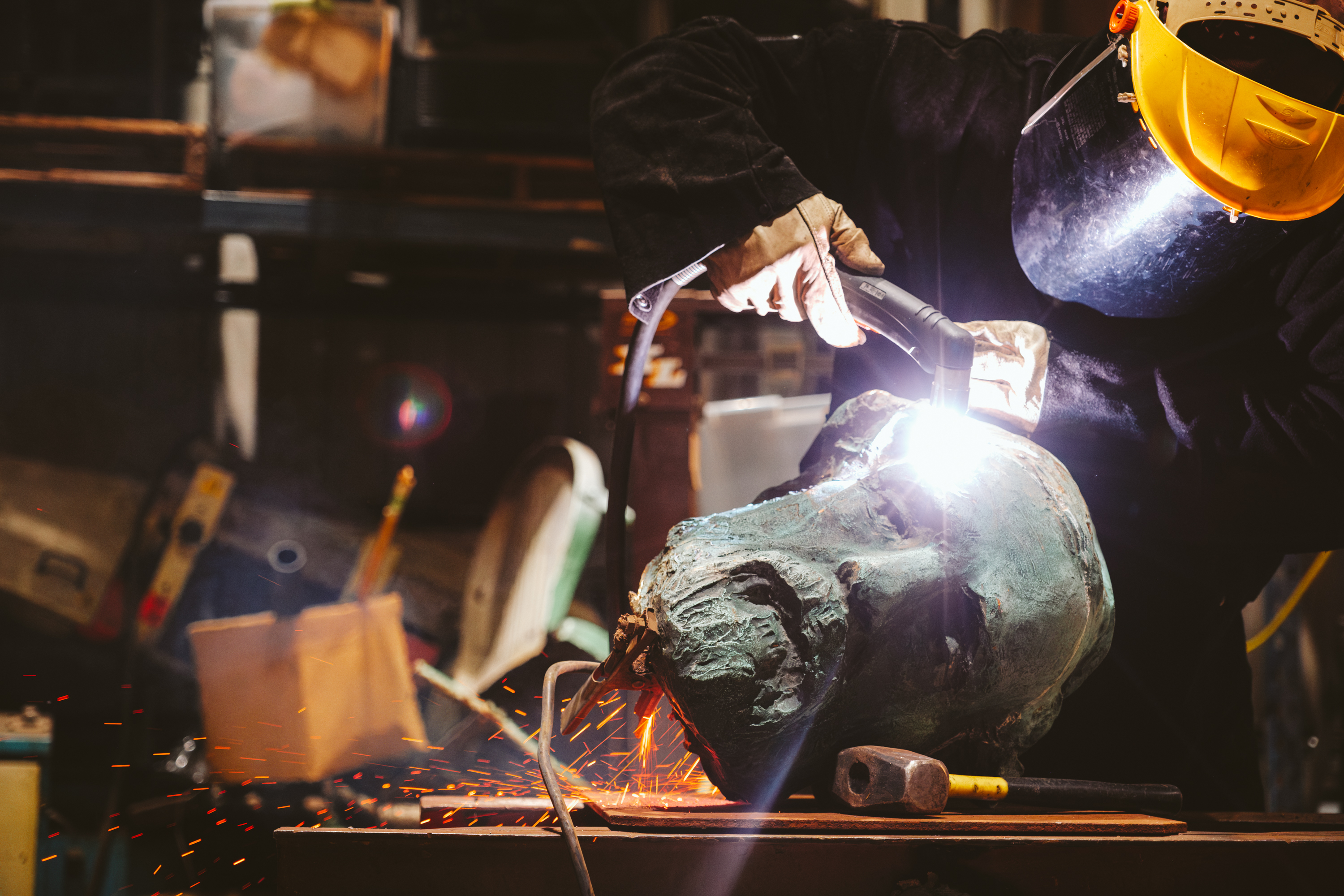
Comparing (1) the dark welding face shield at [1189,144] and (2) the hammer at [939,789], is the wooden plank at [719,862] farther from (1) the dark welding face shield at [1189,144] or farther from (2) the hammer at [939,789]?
(1) the dark welding face shield at [1189,144]

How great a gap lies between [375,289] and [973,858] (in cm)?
498

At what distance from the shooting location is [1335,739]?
13.0 ft

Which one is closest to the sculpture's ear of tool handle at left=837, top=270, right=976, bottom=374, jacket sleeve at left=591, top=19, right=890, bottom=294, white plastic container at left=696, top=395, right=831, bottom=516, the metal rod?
tool handle at left=837, top=270, right=976, bottom=374

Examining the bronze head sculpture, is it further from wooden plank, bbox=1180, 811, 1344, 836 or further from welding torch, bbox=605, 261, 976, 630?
wooden plank, bbox=1180, 811, 1344, 836

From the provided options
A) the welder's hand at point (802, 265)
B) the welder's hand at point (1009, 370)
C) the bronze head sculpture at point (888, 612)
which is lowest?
the bronze head sculpture at point (888, 612)

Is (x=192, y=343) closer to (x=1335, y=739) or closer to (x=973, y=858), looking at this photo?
(x=973, y=858)

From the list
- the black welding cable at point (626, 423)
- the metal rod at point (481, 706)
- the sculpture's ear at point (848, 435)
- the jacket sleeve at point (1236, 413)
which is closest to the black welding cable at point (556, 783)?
the black welding cable at point (626, 423)

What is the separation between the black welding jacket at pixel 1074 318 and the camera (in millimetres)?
1477

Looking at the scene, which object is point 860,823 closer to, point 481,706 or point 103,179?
point 481,706

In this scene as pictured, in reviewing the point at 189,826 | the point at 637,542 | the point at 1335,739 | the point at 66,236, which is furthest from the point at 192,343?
the point at 1335,739

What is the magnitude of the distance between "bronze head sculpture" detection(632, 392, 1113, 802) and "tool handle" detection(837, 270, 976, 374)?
0.12m

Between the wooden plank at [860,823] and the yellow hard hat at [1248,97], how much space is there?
3.05 ft

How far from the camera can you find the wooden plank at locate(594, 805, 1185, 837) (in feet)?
3.30

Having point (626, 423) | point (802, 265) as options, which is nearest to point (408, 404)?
point (626, 423)
